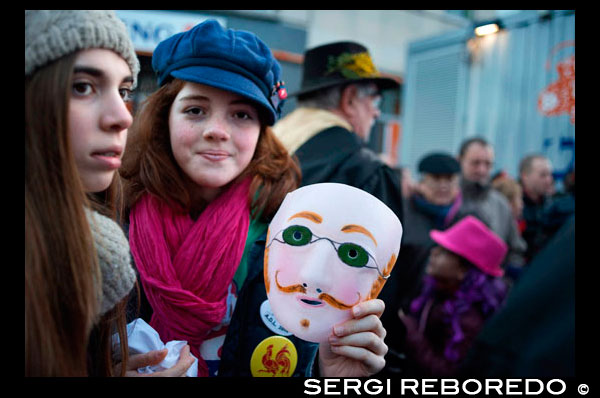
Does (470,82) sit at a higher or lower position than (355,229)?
higher

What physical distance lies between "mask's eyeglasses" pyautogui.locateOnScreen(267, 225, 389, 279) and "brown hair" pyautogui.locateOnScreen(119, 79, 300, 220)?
0.64ft

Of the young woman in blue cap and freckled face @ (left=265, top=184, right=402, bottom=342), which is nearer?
freckled face @ (left=265, top=184, right=402, bottom=342)

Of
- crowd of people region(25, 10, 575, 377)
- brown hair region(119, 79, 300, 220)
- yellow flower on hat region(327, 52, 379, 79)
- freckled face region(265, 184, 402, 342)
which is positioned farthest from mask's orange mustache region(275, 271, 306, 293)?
yellow flower on hat region(327, 52, 379, 79)

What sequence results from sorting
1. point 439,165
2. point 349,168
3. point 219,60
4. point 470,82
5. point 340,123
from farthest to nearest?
point 470,82 → point 439,165 → point 340,123 → point 349,168 → point 219,60

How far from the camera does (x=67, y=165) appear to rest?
74cm

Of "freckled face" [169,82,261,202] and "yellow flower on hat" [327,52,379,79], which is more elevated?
"yellow flower on hat" [327,52,379,79]

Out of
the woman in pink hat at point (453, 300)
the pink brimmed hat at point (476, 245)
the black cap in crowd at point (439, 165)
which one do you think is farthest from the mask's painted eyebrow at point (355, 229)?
the black cap in crowd at point (439, 165)

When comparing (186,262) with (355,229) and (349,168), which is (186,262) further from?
(349,168)

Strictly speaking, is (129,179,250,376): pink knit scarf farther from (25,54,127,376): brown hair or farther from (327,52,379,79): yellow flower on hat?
(327,52,379,79): yellow flower on hat

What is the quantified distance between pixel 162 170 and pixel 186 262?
20cm

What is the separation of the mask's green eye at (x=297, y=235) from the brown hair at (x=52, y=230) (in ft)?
1.08

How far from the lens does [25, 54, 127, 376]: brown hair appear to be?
725 millimetres

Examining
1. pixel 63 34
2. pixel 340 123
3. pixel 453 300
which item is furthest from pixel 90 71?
pixel 453 300

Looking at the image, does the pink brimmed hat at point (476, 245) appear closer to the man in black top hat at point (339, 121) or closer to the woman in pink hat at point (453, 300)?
the woman in pink hat at point (453, 300)
